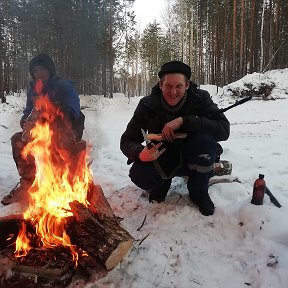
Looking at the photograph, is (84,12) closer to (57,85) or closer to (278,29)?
(278,29)

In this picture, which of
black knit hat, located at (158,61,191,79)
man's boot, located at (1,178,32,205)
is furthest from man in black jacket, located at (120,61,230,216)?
man's boot, located at (1,178,32,205)

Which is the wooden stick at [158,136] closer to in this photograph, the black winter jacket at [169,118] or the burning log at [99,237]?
the black winter jacket at [169,118]

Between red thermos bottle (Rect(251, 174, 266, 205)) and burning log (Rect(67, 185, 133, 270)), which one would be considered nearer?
burning log (Rect(67, 185, 133, 270))

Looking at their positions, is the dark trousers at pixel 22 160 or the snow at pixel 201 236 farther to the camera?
the dark trousers at pixel 22 160

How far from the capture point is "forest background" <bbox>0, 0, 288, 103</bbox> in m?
23.9

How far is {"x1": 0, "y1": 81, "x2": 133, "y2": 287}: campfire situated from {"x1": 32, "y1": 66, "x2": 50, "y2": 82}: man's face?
1.12 metres

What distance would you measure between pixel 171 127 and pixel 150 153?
339 mm

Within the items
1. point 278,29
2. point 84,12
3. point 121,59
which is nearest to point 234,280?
point 278,29

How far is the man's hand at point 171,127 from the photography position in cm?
308

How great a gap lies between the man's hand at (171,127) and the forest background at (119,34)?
1966 cm

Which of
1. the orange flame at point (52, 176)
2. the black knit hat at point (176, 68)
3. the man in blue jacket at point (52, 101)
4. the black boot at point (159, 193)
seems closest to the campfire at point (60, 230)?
the orange flame at point (52, 176)

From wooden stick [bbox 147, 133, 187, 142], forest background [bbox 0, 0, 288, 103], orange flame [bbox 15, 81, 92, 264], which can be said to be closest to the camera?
orange flame [bbox 15, 81, 92, 264]

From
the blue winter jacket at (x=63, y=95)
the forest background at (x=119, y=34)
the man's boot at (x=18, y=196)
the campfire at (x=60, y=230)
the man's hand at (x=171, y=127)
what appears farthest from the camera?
the forest background at (x=119, y=34)

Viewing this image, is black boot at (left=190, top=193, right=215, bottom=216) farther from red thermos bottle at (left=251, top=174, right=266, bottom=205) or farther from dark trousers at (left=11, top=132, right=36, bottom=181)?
dark trousers at (left=11, top=132, right=36, bottom=181)
